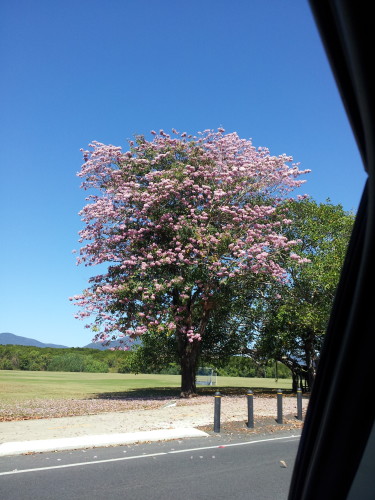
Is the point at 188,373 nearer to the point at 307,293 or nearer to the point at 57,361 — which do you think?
the point at 307,293

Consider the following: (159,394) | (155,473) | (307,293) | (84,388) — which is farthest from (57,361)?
(155,473)

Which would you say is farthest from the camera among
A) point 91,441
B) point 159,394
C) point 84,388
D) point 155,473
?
point 84,388

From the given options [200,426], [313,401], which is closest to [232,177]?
[200,426]

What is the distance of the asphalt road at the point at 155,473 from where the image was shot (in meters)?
7.40

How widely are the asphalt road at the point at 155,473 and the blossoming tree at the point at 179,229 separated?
38.3ft

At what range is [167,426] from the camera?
49.6 feet

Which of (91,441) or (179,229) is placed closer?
(91,441)

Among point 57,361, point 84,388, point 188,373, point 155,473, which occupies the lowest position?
point 155,473

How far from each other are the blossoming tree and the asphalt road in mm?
11674

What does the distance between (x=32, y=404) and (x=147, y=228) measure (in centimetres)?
982

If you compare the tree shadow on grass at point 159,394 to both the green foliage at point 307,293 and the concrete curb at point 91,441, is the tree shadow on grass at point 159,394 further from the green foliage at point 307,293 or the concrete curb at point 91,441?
the concrete curb at point 91,441

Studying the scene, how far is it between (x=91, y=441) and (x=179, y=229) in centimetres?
1286

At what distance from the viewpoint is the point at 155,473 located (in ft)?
28.6

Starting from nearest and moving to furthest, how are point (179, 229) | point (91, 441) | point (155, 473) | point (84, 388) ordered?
point (155, 473) → point (91, 441) → point (179, 229) → point (84, 388)
